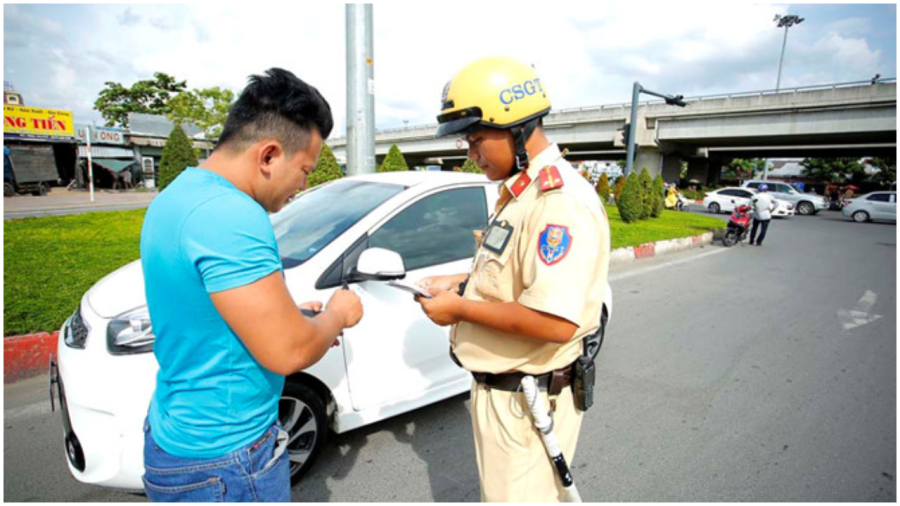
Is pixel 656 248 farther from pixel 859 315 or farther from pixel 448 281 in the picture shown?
pixel 448 281

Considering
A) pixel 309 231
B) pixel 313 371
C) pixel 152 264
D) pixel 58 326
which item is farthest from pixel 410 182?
pixel 58 326

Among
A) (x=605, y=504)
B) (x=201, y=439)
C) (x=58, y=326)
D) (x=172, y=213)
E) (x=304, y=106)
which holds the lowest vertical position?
(x=605, y=504)

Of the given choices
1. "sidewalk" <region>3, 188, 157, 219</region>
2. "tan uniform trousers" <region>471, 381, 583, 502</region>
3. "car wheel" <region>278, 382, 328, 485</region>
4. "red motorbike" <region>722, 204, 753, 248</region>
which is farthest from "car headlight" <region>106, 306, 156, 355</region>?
"red motorbike" <region>722, 204, 753, 248</region>

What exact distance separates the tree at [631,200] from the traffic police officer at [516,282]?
13.7 meters

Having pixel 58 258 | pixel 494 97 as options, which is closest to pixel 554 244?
pixel 494 97

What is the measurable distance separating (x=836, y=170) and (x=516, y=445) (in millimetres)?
71482

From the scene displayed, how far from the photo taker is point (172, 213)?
1.03 meters

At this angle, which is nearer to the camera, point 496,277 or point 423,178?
point 496,277

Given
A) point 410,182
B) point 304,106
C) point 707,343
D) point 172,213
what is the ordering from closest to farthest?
point 172,213
point 304,106
point 410,182
point 707,343

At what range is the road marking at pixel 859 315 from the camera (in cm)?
530

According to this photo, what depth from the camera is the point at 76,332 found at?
2.17 meters

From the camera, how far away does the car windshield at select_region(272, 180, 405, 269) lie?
2558 mm

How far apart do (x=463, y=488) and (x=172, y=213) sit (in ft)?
6.69

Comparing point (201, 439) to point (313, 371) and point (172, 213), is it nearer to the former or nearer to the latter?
point (172, 213)
